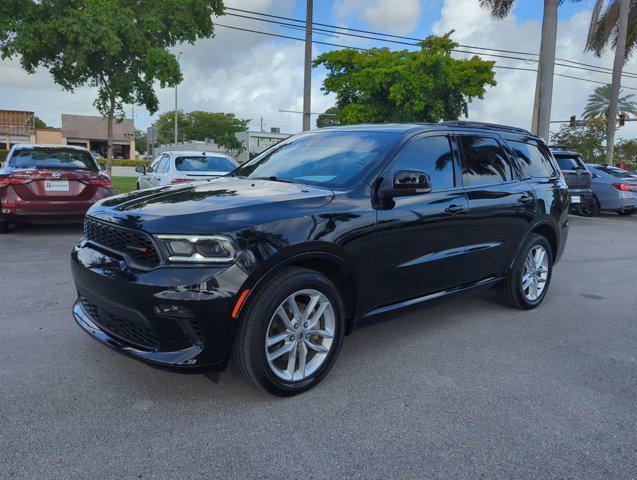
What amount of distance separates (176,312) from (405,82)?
24.4m

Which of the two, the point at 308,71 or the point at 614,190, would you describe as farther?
the point at 308,71

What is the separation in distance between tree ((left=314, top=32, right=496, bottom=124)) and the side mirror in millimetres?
22802

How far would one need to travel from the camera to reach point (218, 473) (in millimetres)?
→ 2395

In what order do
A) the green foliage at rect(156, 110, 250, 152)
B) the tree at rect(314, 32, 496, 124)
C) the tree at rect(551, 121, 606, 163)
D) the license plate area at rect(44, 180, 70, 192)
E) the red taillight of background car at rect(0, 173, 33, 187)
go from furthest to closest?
1. the green foliage at rect(156, 110, 250, 152)
2. the tree at rect(551, 121, 606, 163)
3. the tree at rect(314, 32, 496, 124)
4. the license plate area at rect(44, 180, 70, 192)
5. the red taillight of background car at rect(0, 173, 33, 187)

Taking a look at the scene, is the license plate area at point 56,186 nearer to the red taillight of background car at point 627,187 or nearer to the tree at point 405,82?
the red taillight of background car at point 627,187

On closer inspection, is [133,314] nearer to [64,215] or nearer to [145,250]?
[145,250]

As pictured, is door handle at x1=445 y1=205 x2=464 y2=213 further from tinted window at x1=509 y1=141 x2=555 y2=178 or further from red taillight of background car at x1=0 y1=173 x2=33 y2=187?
red taillight of background car at x1=0 y1=173 x2=33 y2=187

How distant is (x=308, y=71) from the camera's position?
16.0 m

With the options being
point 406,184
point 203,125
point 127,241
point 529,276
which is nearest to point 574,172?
point 529,276

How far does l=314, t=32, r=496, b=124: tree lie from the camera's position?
25281mm

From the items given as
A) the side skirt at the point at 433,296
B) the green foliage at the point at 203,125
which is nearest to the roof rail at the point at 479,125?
the side skirt at the point at 433,296

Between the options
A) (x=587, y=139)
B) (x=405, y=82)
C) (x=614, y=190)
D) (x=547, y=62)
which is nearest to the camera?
(x=614, y=190)

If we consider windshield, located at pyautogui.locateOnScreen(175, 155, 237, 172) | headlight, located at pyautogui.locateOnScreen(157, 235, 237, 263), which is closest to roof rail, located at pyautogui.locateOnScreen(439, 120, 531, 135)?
headlight, located at pyautogui.locateOnScreen(157, 235, 237, 263)

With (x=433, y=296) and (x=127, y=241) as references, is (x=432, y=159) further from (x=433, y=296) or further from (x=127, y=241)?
(x=127, y=241)
